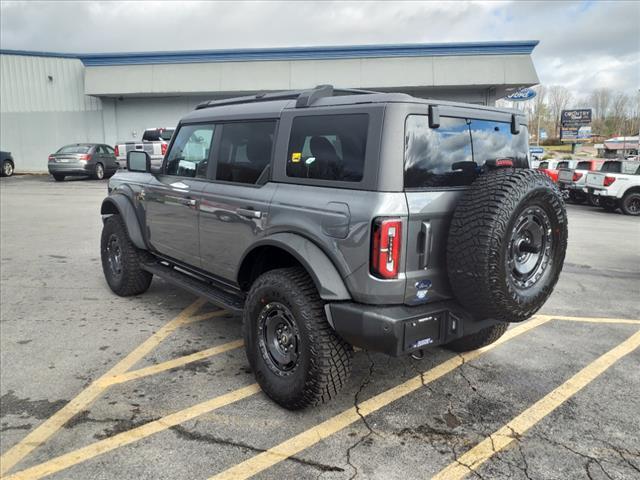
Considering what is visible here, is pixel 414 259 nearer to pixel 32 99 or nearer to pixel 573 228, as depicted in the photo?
pixel 573 228

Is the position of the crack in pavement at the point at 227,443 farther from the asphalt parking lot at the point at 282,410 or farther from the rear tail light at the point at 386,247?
the rear tail light at the point at 386,247

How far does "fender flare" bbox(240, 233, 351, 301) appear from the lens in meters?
2.90

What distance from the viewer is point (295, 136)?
3361 millimetres

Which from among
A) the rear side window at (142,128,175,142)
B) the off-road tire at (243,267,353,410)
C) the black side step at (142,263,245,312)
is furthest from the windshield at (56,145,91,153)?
the off-road tire at (243,267,353,410)

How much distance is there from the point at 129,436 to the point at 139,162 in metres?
2.94

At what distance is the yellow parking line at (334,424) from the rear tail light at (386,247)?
3.35 feet

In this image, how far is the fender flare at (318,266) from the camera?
2900 mm

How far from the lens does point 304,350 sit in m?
3.03

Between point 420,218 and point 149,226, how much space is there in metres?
3.15

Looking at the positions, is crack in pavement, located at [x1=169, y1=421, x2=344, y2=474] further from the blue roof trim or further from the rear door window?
the blue roof trim

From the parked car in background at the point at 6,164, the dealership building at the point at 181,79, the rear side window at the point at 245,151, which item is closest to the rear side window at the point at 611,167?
the dealership building at the point at 181,79

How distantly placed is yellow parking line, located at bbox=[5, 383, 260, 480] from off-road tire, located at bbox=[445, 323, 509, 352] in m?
1.69

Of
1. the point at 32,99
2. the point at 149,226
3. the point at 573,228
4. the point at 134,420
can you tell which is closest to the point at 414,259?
the point at 134,420

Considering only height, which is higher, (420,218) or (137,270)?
(420,218)
